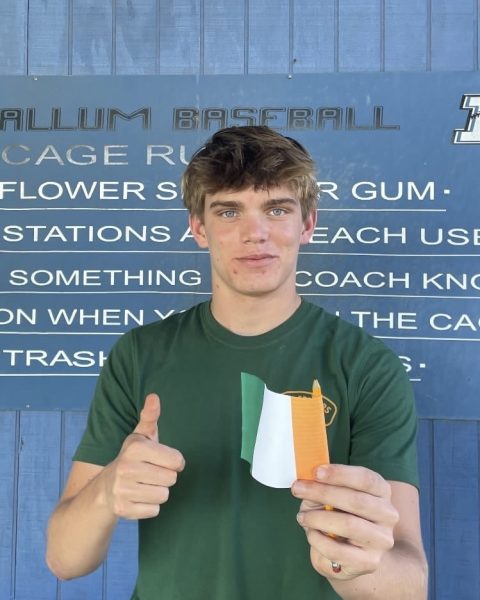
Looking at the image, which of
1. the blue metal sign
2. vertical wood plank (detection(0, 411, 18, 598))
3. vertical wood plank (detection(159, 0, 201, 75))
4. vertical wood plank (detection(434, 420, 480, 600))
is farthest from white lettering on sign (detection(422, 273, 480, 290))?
vertical wood plank (detection(0, 411, 18, 598))

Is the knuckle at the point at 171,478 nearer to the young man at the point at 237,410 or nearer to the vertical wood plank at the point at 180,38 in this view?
the young man at the point at 237,410

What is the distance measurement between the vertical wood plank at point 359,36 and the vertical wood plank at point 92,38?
629 millimetres

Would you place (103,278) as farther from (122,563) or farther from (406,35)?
(406,35)

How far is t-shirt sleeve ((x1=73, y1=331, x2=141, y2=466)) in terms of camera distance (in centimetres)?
89

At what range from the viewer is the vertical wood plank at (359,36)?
1518mm

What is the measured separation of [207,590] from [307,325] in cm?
42

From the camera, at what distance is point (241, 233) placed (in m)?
0.88

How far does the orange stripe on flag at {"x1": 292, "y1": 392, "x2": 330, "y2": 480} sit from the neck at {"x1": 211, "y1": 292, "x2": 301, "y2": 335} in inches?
12.5

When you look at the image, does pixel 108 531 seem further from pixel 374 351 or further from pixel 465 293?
pixel 465 293

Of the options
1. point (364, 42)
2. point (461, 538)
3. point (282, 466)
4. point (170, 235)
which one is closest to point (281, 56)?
point (364, 42)

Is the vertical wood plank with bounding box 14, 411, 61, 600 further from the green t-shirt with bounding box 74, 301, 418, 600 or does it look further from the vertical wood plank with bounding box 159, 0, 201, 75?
the vertical wood plank with bounding box 159, 0, 201, 75

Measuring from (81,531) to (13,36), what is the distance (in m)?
1.39

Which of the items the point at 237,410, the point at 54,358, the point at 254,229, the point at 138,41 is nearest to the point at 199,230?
the point at 254,229

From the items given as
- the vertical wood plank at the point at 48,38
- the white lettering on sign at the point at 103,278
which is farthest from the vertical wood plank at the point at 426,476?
the vertical wood plank at the point at 48,38
